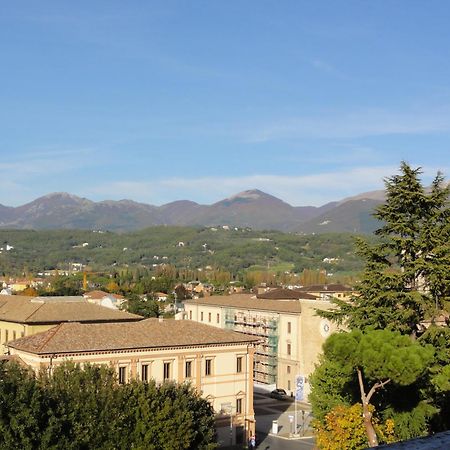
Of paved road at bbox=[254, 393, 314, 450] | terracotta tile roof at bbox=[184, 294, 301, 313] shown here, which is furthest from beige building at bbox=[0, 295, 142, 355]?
terracotta tile roof at bbox=[184, 294, 301, 313]

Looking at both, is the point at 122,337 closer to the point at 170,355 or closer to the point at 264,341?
the point at 170,355

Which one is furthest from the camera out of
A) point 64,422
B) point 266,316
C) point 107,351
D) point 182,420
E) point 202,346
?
point 266,316

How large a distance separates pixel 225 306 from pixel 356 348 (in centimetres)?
5613

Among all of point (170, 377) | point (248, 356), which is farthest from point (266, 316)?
point (170, 377)

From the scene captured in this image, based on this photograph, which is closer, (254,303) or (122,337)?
(122,337)

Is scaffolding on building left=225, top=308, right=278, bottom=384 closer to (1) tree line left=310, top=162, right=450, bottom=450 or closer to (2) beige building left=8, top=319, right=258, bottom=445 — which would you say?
(2) beige building left=8, top=319, right=258, bottom=445

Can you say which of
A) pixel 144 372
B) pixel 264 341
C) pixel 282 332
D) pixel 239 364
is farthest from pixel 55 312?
pixel 264 341

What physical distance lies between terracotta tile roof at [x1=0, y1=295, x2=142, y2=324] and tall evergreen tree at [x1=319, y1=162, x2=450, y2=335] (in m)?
26.6

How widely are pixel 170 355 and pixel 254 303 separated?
3315 cm

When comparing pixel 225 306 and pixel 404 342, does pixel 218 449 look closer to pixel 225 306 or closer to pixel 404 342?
pixel 404 342

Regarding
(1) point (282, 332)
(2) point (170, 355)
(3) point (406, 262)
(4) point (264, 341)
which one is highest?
(3) point (406, 262)

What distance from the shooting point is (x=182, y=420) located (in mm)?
32562

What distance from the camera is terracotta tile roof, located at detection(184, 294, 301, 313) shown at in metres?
70.3

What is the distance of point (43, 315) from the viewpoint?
51594 millimetres
